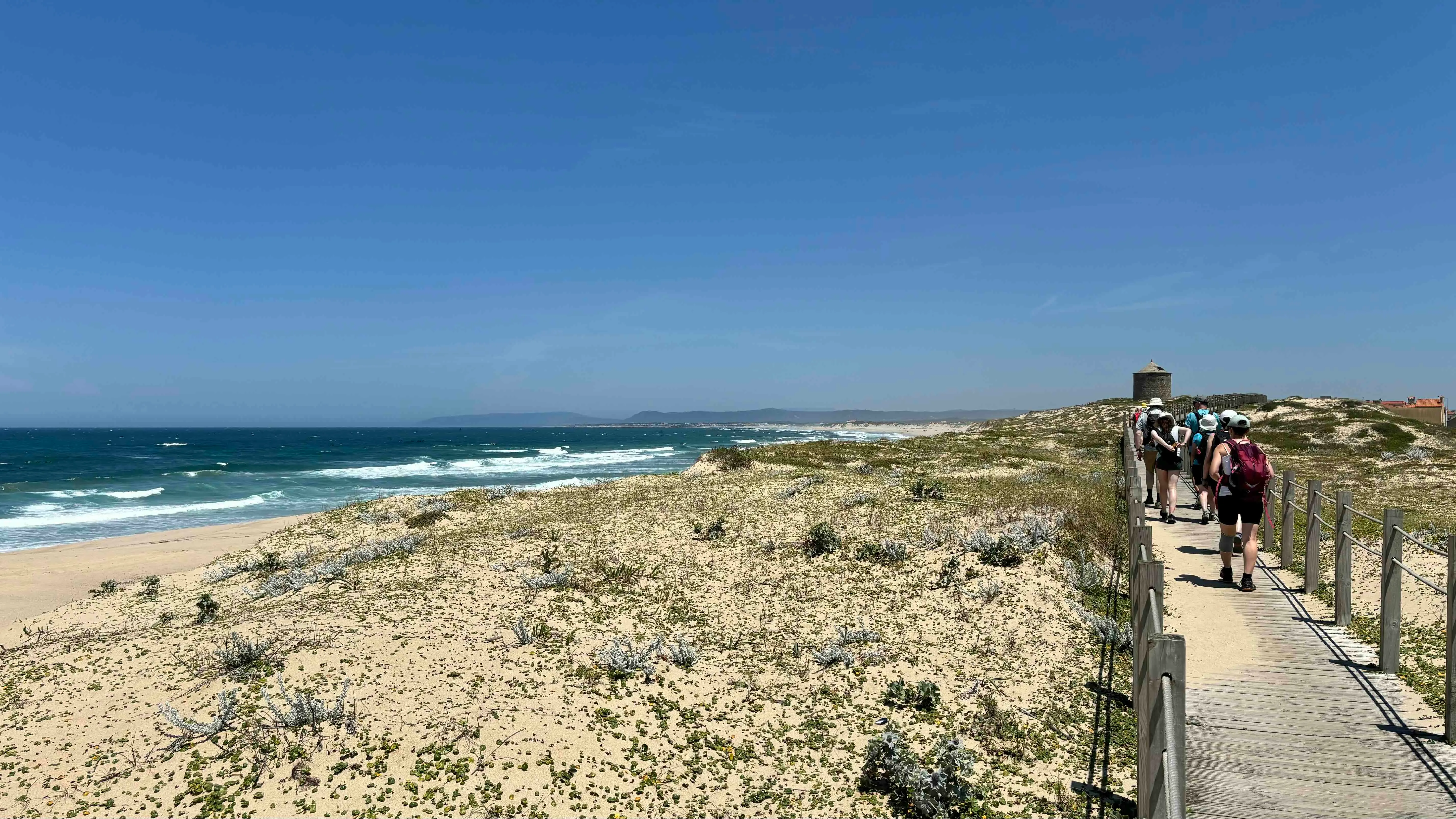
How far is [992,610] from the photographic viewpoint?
1009cm

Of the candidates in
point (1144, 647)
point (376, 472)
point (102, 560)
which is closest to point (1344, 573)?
point (1144, 647)

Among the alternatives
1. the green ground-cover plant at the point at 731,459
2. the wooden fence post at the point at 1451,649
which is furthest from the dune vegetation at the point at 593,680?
the green ground-cover plant at the point at 731,459

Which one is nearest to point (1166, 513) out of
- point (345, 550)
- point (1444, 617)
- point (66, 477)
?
point (1444, 617)

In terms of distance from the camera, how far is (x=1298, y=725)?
6176mm

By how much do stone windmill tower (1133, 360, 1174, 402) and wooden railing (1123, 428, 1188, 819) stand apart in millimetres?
63740

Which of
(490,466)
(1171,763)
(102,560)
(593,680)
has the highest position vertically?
(1171,763)

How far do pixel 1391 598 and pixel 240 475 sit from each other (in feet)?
195

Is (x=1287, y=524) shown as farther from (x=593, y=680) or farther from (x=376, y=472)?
(x=376, y=472)

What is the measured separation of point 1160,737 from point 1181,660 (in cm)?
59

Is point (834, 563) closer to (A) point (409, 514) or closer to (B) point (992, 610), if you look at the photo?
(B) point (992, 610)

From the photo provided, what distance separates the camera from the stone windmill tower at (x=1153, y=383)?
61500 millimetres

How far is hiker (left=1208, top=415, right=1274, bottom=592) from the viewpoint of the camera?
9.46 meters

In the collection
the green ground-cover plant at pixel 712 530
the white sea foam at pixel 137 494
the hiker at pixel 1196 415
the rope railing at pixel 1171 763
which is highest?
the hiker at pixel 1196 415

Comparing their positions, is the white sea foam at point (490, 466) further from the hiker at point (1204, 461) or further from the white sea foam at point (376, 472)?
the hiker at point (1204, 461)
